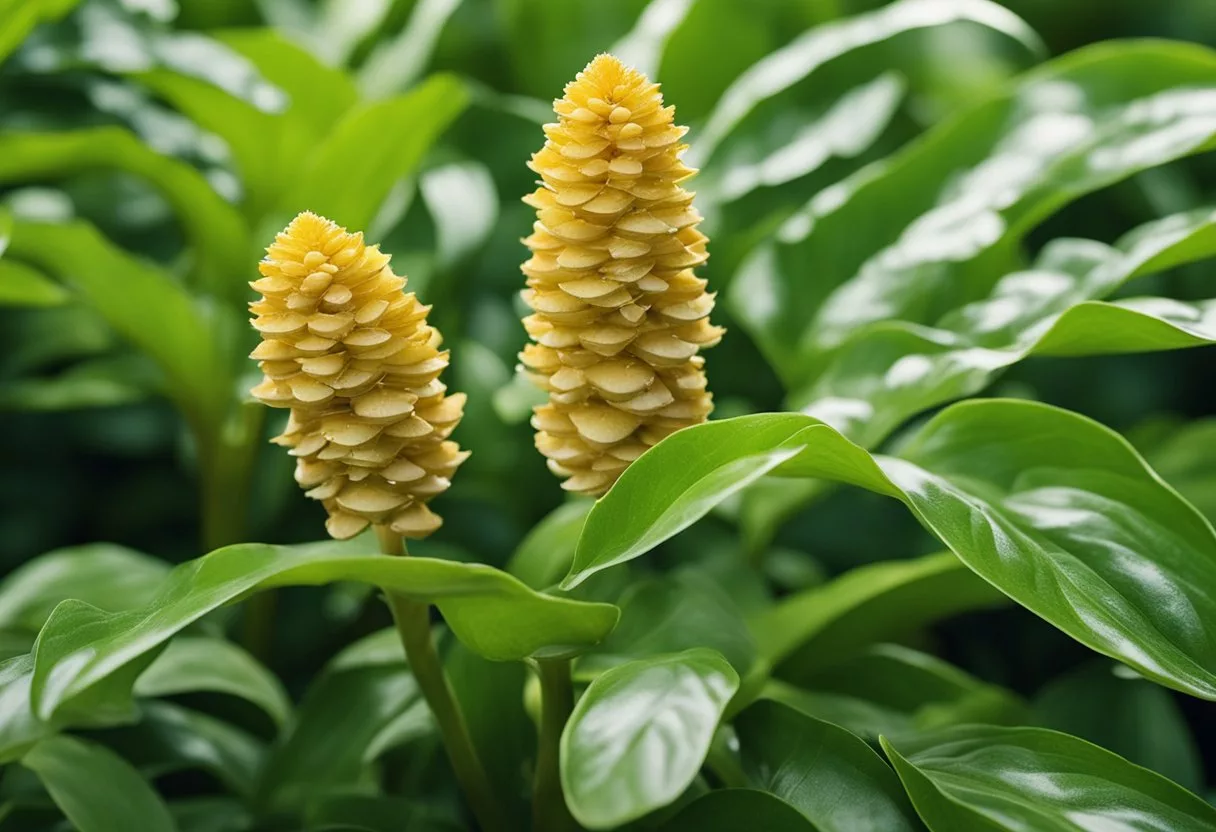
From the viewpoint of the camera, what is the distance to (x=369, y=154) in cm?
81

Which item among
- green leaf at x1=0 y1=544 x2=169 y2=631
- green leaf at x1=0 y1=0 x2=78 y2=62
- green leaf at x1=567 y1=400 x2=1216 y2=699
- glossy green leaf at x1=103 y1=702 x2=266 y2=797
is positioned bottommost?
glossy green leaf at x1=103 y1=702 x2=266 y2=797

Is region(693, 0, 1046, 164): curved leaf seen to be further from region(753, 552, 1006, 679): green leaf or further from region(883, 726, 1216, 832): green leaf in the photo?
region(883, 726, 1216, 832): green leaf

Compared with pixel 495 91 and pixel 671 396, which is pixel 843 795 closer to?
pixel 671 396

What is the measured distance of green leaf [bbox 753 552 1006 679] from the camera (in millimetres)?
639

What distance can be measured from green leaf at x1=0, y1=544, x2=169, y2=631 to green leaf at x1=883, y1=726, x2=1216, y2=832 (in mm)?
441

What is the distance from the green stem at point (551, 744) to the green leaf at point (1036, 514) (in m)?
0.07

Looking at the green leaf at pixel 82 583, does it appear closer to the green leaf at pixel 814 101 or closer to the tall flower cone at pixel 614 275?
the tall flower cone at pixel 614 275

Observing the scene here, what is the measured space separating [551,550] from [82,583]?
0.95 feet

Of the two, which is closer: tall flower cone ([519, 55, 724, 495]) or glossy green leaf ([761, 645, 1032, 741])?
tall flower cone ([519, 55, 724, 495])

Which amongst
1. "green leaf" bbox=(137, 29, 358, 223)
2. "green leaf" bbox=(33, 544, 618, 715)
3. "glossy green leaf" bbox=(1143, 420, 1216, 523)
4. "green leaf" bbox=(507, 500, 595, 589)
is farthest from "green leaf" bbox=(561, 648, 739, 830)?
"green leaf" bbox=(137, 29, 358, 223)

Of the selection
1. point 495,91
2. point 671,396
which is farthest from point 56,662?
point 495,91

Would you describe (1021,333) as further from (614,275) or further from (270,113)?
(270,113)

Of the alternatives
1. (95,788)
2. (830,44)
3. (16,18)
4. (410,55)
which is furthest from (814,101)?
(95,788)

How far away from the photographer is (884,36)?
32.5 inches
